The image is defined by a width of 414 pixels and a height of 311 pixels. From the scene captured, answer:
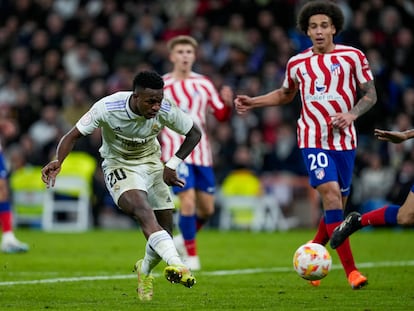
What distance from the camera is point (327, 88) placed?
33.8 ft

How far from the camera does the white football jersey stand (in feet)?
30.1

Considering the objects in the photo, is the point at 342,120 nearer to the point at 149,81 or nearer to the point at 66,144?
the point at 149,81

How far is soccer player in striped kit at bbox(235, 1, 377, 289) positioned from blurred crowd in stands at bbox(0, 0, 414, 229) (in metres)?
10.0

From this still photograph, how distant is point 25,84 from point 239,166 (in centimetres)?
607

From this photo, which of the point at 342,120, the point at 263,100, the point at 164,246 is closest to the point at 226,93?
the point at 263,100

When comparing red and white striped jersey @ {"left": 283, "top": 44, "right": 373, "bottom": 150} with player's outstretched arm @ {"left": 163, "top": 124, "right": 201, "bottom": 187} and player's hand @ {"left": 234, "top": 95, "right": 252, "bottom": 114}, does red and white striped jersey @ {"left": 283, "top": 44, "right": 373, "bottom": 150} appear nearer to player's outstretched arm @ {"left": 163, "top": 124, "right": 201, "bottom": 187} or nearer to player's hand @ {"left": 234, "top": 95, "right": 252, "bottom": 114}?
player's hand @ {"left": 234, "top": 95, "right": 252, "bottom": 114}

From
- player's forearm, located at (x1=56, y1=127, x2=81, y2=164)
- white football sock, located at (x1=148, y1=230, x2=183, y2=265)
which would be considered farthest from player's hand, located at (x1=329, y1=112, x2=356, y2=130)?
player's forearm, located at (x1=56, y1=127, x2=81, y2=164)

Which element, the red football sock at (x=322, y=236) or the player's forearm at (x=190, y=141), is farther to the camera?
the red football sock at (x=322, y=236)

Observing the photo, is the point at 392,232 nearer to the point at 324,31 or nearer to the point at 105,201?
the point at 105,201

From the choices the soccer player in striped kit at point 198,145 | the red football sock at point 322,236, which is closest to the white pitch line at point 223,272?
the soccer player in striped kit at point 198,145

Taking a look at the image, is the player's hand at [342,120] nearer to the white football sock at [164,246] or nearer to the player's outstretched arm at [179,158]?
the player's outstretched arm at [179,158]

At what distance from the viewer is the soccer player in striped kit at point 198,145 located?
508 inches

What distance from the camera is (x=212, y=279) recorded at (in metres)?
11.3

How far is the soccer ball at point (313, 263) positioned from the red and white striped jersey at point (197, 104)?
370cm
